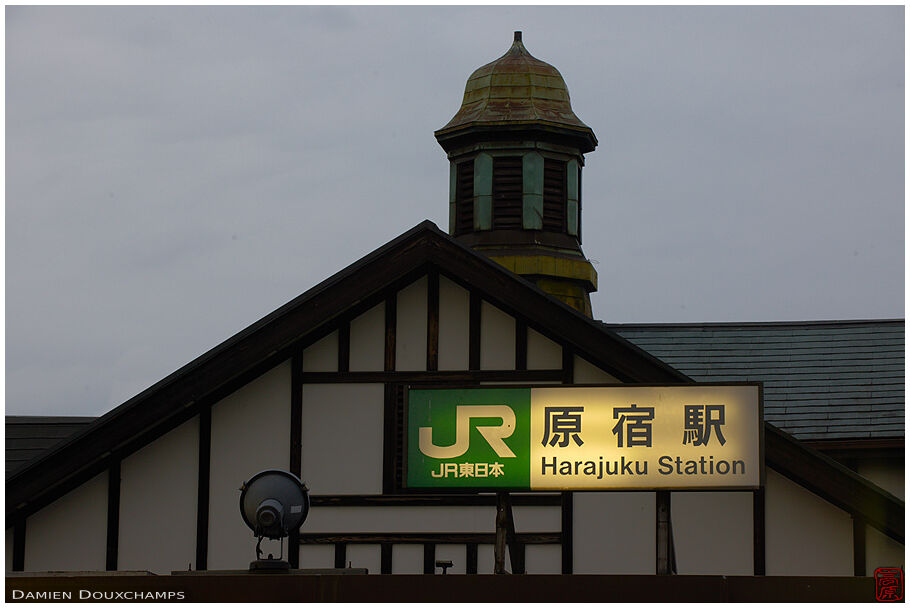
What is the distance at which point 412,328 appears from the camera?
17.9 m

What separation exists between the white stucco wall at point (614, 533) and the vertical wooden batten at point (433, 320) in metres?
2.60

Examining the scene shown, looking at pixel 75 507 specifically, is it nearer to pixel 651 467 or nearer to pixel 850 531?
pixel 651 467

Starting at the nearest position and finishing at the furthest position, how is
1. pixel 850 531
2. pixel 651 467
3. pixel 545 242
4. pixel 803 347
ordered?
pixel 651 467 < pixel 850 531 < pixel 803 347 < pixel 545 242

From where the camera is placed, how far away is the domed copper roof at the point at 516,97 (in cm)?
2712

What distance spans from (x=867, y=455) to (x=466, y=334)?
6.24m

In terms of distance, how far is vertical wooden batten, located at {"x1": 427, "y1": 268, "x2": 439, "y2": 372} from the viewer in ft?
58.2

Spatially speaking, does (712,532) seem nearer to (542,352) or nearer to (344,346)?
(542,352)

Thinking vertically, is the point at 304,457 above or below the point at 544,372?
below

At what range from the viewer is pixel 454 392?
1492cm

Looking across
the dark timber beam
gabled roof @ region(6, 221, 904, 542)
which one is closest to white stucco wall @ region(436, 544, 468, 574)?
gabled roof @ region(6, 221, 904, 542)

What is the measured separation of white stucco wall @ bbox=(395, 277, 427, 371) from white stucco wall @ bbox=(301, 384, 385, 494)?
52cm

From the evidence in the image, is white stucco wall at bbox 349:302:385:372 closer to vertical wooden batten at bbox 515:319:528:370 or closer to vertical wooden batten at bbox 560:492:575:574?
vertical wooden batten at bbox 515:319:528:370

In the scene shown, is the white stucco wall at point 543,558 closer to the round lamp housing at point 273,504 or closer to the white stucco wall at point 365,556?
the white stucco wall at point 365,556

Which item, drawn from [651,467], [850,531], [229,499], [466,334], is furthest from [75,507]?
[850,531]
